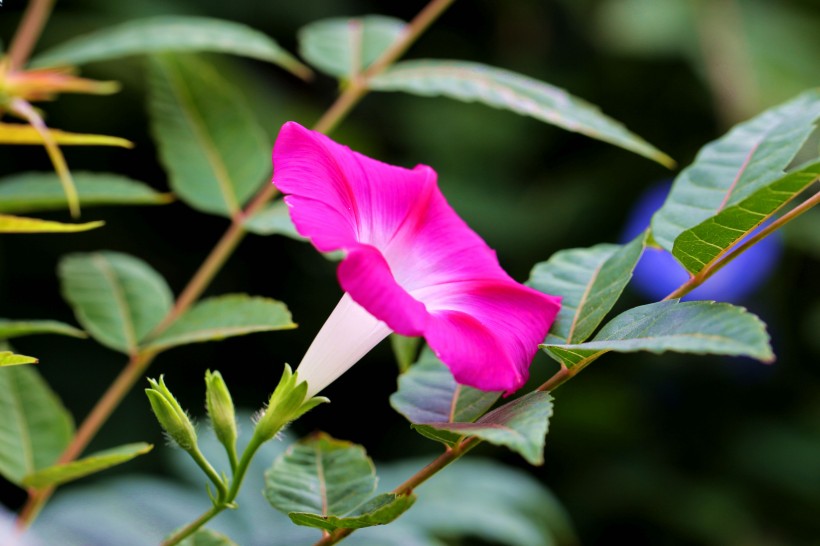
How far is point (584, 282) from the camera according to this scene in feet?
2.13

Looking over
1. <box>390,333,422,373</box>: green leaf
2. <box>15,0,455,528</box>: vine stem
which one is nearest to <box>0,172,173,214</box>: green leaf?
<box>15,0,455,528</box>: vine stem

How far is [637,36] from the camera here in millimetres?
2359

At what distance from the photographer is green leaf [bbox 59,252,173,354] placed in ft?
2.80

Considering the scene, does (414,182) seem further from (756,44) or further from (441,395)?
(756,44)

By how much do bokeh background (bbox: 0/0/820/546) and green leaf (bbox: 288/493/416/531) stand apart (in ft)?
5.75

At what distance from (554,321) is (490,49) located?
8.12 ft

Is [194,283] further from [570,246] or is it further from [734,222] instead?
[570,246]

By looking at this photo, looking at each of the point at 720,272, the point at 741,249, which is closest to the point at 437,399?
the point at 741,249

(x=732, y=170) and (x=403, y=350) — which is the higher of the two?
(x=732, y=170)

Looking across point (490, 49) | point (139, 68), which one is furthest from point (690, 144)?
point (139, 68)

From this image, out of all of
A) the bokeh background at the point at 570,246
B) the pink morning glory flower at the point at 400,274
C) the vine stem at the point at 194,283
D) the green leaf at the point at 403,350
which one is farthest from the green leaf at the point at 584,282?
the bokeh background at the point at 570,246

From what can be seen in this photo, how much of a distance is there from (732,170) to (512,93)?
0.91 ft

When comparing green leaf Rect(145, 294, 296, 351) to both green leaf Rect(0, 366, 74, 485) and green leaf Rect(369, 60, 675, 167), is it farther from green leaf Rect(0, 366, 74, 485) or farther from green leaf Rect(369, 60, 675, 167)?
green leaf Rect(369, 60, 675, 167)

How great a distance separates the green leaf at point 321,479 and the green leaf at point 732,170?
0.27 metres
